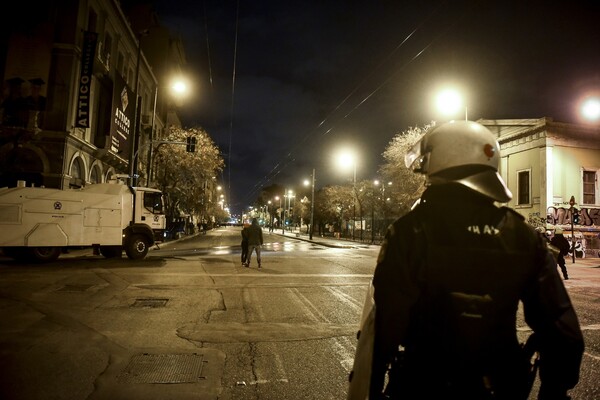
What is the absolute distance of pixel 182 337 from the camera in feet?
18.4

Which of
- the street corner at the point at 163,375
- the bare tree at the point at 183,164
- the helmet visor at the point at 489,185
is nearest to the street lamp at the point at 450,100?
the street corner at the point at 163,375

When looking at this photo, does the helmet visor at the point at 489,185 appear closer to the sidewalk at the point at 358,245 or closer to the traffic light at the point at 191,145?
the sidewalk at the point at 358,245

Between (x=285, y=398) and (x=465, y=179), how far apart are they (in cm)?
276

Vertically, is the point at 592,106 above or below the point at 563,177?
above

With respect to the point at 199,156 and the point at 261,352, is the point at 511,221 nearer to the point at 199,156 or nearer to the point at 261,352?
the point at 261,352

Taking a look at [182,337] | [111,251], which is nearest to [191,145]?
[111,251]

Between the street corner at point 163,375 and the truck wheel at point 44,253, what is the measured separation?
39.4ft

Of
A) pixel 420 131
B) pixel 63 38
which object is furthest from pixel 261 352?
pixel 420 131

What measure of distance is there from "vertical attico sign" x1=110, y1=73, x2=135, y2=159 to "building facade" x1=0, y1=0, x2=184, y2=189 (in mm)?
119

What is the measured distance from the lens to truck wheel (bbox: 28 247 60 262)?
14.5 meters

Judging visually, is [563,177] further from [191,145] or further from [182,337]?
[182,337]

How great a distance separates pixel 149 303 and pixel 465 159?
7344mm

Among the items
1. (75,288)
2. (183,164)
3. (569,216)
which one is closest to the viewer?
(75,288)

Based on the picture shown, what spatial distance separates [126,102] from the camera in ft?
95.5
